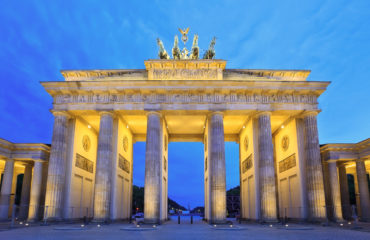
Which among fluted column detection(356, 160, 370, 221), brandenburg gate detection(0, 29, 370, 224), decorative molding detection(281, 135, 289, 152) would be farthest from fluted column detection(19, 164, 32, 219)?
fluted column detection(356, 160, 370, 221)

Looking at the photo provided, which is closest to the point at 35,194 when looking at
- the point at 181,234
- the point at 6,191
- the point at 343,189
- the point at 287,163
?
the point at 6,191

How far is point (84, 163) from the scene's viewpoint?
32.3 metres

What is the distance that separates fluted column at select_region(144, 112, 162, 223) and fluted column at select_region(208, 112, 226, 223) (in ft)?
16.0

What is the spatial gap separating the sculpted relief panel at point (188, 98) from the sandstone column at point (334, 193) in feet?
24.2

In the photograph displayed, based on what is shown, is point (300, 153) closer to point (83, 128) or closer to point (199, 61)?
point (199, 61)

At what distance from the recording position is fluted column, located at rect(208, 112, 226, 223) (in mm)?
26312

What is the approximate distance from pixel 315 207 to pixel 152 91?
1811cm

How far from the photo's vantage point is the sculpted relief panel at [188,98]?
28984 mm

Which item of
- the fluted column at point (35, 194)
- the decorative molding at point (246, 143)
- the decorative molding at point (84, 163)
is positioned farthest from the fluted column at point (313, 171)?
the fluted column at point (35, 194)

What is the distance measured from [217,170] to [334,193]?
11503 mm

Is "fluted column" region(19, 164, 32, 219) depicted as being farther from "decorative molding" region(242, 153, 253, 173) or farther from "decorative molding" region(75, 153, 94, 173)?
"decorative molding" region(242, 153, 253, 173)

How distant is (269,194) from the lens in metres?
26.9

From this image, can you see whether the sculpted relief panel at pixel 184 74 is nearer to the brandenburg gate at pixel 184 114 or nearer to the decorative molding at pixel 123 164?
the brandenburg gate at pixel 184 114

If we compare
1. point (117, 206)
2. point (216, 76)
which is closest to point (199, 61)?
point (216, 76)
